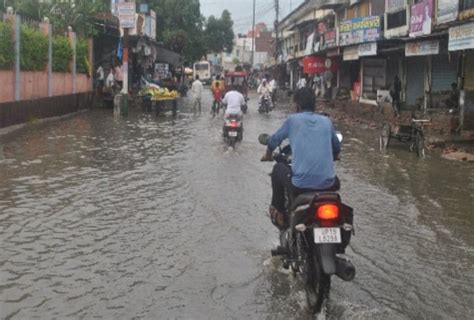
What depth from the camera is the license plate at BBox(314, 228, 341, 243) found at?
4816 mm

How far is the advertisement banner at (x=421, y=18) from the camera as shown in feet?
62.5

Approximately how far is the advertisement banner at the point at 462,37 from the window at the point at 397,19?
20.3 feet

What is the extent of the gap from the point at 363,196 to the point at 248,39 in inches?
4774

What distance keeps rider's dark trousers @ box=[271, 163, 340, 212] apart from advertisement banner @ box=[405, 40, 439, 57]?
1557cm

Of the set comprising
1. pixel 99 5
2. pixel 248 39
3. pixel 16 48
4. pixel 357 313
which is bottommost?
pixel 357 313

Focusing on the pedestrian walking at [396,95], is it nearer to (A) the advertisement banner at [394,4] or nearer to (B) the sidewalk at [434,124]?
(B) the sidewalk at [434,124]

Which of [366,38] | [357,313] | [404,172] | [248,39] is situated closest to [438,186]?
[404,172]

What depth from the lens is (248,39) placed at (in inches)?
5069


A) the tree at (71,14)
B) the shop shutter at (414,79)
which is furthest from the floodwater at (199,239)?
the tree at (71,14)

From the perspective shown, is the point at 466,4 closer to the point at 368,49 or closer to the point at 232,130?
the point at 232,130

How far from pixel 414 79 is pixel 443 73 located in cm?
270

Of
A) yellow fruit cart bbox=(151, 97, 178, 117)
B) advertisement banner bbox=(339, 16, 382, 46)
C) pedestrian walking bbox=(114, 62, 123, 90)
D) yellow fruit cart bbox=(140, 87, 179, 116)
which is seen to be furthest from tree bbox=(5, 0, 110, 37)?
advertisement banner bbox=(339, 16, 382, 46)

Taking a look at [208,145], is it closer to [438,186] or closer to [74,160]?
[74,160]

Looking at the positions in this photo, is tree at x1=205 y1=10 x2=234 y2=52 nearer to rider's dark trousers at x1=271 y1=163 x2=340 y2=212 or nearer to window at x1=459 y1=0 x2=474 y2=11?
window at x1=459 y1=0 x2=474 y2=11
